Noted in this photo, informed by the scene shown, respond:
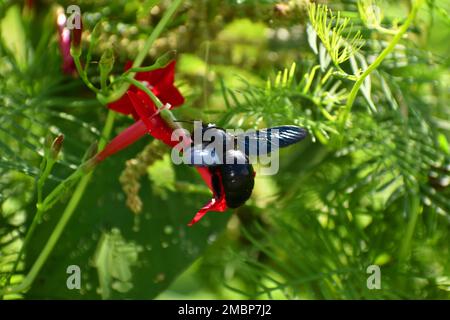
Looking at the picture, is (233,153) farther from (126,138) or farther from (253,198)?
(253,198)

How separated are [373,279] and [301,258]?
0.08m

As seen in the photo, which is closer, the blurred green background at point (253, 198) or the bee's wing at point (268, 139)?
the bee's wing at point (268, 139)

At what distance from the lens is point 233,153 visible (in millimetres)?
493

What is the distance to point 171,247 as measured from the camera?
0.74 metres

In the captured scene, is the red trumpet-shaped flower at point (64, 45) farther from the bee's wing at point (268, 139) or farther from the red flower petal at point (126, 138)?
the bee's wing at point (268, 139)

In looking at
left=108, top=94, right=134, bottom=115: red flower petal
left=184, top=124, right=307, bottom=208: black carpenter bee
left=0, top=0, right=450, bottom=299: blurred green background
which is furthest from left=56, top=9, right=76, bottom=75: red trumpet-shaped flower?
left=184, top=124, right=307, bottom=208: black carpenter bee

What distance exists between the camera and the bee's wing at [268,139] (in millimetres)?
521

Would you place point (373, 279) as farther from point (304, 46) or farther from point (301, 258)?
point (304, 46)

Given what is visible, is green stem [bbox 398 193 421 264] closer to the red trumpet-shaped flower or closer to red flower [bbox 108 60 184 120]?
red flower [bbox 108 60 184 120]

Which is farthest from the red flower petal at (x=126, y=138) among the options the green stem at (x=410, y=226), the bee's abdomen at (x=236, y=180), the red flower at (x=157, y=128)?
the green stem at (x=410, y=226)

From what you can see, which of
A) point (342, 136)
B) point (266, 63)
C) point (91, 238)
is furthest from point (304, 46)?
point (91, 238)

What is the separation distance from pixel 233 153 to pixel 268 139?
0.13ft

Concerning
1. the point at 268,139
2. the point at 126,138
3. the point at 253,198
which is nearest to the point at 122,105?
the point at 126,138
